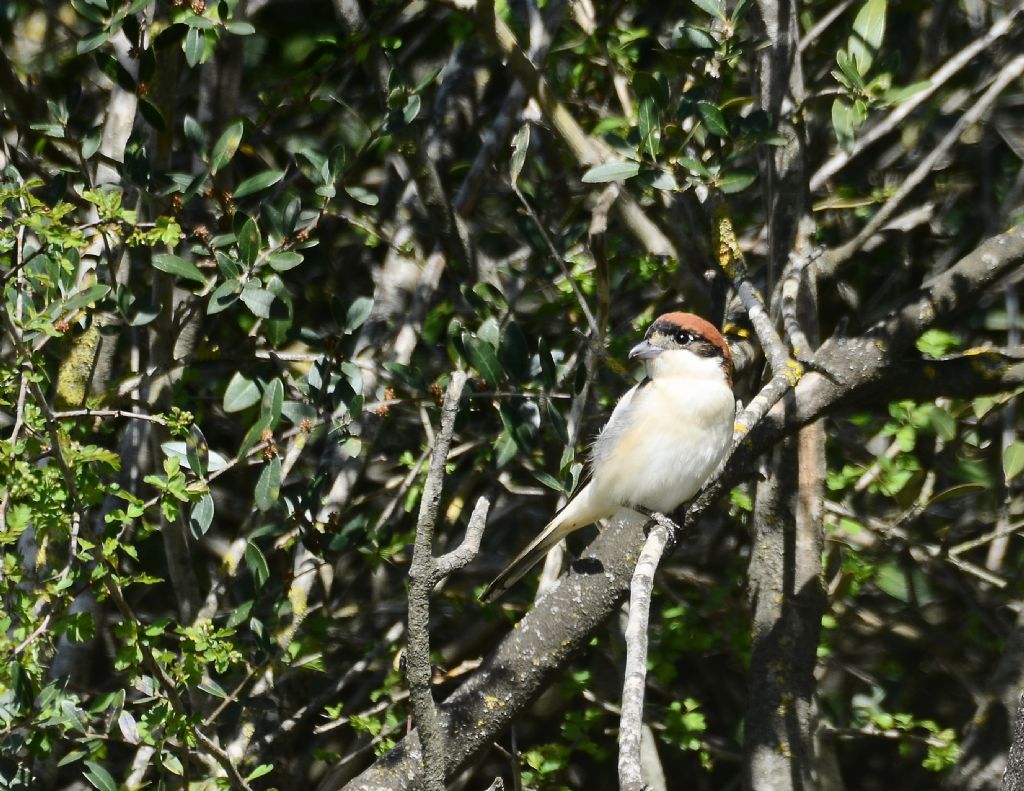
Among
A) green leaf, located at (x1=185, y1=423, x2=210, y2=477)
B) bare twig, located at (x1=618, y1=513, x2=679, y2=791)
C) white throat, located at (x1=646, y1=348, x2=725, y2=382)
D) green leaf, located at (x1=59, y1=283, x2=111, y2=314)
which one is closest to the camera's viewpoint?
bare twig, located at (x1=618, y1=513, x2=679, y2=791)

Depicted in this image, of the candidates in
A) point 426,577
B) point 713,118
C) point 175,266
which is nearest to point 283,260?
point 175,266

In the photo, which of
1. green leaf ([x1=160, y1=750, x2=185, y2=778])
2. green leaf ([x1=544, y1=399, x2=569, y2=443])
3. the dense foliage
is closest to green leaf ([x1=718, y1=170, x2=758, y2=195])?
the dense foliage

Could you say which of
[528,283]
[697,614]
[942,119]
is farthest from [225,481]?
[942,119]

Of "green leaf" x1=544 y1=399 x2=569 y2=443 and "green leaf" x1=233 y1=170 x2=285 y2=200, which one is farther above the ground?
"green leaf" x1=233 y1=170 x2=285 y2=200

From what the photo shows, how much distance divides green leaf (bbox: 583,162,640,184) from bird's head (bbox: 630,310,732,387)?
0.56 metres

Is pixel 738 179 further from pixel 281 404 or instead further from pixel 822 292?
pixel 281 404

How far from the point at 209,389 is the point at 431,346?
833 mm

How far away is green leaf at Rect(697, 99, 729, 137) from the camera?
3600 millimetres

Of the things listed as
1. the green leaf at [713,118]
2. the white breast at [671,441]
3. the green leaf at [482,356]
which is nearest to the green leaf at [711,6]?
the green leaf at [713,118]

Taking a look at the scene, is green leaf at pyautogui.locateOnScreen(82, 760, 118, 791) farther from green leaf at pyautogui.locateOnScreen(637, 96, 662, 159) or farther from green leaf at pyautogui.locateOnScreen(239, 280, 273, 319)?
green leaf at pyautogui.locateOnScreen(637, 96, 662, 159)

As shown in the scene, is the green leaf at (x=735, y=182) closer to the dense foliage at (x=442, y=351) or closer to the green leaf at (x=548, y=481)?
the dense foliage at (x=442, y=351)

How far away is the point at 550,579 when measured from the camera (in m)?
4.20

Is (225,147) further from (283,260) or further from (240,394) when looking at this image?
(240,394)

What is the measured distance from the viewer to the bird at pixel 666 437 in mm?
3900
